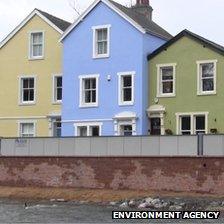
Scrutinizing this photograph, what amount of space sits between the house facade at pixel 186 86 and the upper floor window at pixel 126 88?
3.88 feet

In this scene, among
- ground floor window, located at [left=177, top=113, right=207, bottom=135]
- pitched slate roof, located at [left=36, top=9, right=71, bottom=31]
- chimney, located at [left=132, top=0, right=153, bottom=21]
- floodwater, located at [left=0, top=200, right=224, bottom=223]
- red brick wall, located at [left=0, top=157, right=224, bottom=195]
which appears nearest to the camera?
floodwater, located at [left=0, top=200, right=224, bottom=223]

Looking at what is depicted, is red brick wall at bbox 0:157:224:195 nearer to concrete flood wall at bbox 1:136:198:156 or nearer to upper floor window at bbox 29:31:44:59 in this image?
concrete flood wall at bbox 1:136:198:156

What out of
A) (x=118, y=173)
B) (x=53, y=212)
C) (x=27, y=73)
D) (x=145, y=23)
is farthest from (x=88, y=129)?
(x=53, y=212)

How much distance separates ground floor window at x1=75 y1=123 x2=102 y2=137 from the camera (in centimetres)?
4472

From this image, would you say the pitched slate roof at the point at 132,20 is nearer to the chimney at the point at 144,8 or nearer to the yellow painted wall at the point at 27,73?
the yellow painted wall at the point at 27,73

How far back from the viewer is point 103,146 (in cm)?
3681

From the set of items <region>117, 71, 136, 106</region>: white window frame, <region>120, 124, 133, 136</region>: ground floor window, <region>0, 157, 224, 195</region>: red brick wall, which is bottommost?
<region>0, 157, 224, 195</region>: red brick wall

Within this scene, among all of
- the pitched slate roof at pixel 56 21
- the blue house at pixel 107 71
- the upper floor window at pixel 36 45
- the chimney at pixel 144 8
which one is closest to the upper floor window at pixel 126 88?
the blue house at pixel 107 71

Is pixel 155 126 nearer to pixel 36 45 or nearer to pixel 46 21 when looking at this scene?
pixel 36 45

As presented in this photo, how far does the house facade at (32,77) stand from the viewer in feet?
157

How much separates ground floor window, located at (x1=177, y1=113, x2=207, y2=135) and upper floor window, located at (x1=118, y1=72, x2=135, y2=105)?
11.3ft

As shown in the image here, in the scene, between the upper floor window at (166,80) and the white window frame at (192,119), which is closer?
the white window frame at (192,119)

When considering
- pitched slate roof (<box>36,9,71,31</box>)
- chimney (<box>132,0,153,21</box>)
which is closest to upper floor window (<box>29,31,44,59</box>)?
pitched slate roof (<box>36,9,71,31</box>)

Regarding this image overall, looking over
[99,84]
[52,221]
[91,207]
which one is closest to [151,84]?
[99,84]
